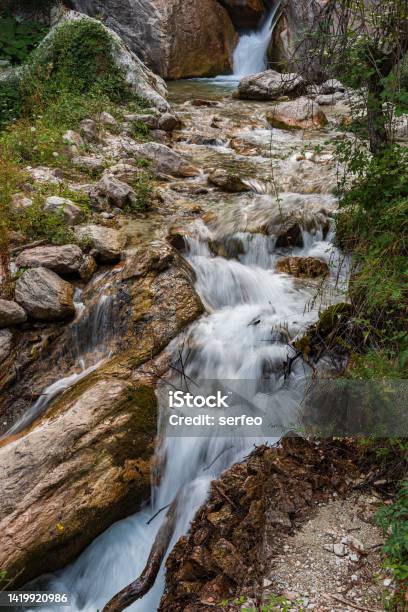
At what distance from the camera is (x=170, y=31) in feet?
47.1

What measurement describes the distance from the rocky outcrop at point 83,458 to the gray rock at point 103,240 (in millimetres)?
943

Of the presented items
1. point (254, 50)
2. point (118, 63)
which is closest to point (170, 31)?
point (254, 50)

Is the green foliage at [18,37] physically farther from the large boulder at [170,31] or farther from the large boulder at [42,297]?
the large boulder at [42,297]

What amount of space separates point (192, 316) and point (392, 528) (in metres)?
2.52

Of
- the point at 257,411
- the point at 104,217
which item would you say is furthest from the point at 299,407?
the point at 104,217

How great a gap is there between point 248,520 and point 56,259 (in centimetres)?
300

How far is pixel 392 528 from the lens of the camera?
2.70m

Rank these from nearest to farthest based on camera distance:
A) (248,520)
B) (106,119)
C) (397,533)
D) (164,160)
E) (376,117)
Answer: (397,533) → (248,520) → (376,117) → (164,160) → (106,119)

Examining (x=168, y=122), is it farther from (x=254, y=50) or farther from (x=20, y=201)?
(x=254, y=50)

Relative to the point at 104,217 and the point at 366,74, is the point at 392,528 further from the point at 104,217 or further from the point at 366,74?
the point at 104,217

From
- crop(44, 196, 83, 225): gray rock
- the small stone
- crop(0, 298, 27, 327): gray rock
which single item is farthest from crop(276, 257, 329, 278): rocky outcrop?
the small stone

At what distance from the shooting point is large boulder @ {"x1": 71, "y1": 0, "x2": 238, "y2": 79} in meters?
14.3

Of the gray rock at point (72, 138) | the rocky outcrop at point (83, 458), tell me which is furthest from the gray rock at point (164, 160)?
the rocky outcrop at point (83, 458)

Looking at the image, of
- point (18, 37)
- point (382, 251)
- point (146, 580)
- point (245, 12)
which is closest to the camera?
point (146, 580)
